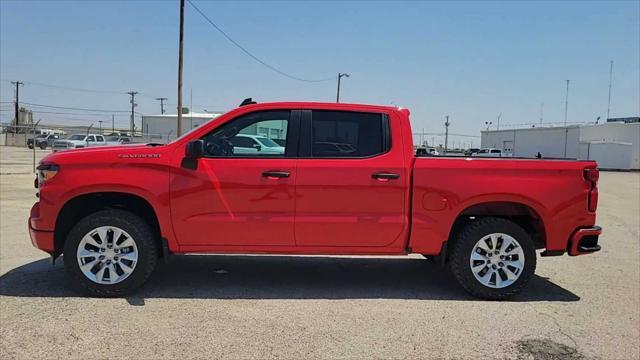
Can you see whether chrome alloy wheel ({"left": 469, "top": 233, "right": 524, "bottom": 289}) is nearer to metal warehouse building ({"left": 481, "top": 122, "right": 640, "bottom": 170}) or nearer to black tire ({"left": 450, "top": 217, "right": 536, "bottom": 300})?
black tire ({"left": 450, "top": 217, "right": 536, "bottom": 300})

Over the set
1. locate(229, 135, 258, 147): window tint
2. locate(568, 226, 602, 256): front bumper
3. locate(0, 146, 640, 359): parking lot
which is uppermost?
locate(229, 135, 258, 147): window tint

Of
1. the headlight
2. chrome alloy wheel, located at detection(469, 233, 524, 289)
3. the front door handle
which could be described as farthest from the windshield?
chrome alloy wheel, located at detection(469, 233, 524, 289)

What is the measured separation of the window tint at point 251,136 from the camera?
17.2ft

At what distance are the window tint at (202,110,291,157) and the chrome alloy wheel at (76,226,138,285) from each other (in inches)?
47.4

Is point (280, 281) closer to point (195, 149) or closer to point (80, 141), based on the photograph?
point (195, 149)

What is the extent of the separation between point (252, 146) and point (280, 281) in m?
1.60

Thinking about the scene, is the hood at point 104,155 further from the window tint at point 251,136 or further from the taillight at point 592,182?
the taillight at point 592,182

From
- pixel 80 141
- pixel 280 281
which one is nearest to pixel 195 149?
pixel 280 281

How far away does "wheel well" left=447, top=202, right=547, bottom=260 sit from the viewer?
17.9ft

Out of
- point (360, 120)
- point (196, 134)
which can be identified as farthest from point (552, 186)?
point (196, 134)

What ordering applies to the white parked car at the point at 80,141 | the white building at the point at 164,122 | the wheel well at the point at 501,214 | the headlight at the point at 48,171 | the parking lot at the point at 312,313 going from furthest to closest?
the white building at the point at 164,122, the white parked car at the point at 80,141, the wheel well at the point at 501,214, the headlight at the point at 48,171, the parking lot at the point at 312,313

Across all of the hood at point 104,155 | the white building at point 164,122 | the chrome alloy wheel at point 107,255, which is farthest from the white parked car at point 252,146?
the white building at point 164,122

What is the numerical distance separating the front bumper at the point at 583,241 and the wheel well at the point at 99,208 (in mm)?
4322

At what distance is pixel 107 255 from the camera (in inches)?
201
